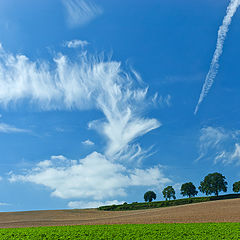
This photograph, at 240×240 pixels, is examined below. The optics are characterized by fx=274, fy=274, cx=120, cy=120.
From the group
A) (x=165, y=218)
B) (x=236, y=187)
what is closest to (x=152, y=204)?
(x=236, y=187)

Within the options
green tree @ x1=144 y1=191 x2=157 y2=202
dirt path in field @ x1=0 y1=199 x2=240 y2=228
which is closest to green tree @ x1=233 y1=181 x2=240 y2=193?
green tree @ x1=144 y1=191 x2=157 y2=202


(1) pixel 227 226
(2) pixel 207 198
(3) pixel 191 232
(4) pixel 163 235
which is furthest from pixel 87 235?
(2) pixel 207 198

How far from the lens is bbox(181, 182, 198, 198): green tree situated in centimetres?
9462

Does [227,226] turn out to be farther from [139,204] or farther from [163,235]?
[139,204]

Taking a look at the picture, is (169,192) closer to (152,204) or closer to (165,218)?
(152,204)

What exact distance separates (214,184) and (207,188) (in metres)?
2.58

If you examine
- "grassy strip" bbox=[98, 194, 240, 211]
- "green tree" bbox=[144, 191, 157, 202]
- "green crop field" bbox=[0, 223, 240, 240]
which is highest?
"green tree" bbox=[144, 191, 157, 202]

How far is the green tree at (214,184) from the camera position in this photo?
8781 cm

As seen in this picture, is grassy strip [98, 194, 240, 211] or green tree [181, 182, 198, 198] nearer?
grassy strip [98, 194, 240, 211]

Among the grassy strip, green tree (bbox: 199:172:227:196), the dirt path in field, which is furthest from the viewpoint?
green tree (bbox: 199:172:227:196)

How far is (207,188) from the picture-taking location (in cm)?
8881

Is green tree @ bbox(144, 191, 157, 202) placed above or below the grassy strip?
above

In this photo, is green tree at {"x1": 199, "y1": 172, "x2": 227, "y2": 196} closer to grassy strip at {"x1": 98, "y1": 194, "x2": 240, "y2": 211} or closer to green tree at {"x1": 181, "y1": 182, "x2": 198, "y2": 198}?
green tree at {"x1": 181, "y1": 182, "x2": 198, "y2": 198}

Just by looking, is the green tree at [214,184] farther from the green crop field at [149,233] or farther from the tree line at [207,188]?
the green crop field at [149,233]
